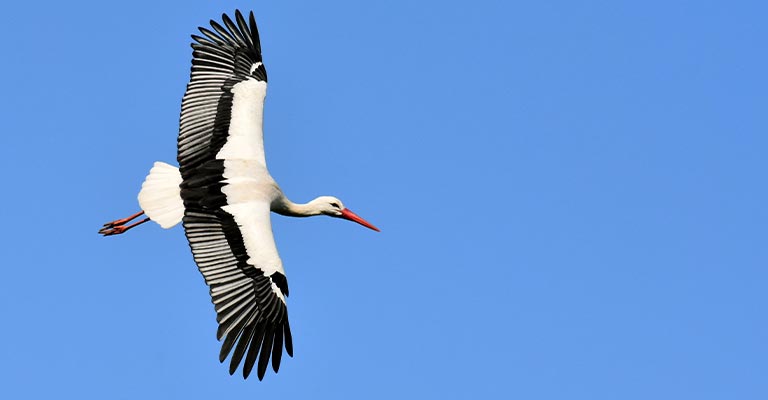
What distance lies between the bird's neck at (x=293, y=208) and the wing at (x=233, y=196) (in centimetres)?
60

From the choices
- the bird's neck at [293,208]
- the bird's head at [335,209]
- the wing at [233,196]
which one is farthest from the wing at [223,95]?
the bird's head at [335,209]

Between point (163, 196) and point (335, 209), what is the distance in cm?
267

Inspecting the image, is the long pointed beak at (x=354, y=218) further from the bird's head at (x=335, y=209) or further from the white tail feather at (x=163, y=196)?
the white tail feather at (x=163, y=196)

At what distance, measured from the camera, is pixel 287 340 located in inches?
575

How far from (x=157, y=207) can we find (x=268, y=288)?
1939 mm

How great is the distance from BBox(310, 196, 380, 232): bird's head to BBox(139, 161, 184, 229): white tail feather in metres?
2.13

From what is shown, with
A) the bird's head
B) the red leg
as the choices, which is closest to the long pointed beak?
the bird's head

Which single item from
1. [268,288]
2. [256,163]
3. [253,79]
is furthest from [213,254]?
[253,79]

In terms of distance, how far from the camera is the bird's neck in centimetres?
1664

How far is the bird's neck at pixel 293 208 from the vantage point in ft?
54.6

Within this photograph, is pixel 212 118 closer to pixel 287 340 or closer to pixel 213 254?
pixel 213 254

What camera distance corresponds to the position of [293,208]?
1705 cm

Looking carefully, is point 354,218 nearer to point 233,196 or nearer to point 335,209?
point 335,209

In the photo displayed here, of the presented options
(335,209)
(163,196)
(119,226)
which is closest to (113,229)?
(119,226)
